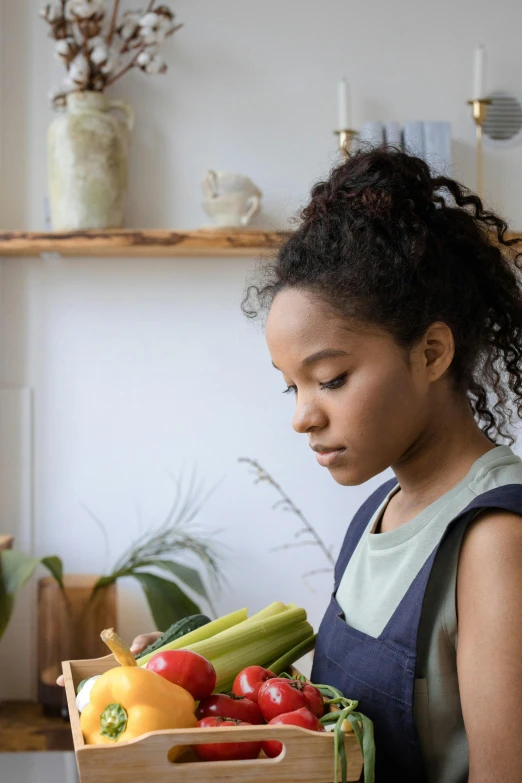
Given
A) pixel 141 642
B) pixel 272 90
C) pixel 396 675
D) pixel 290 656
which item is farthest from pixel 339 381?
pixel 272 90

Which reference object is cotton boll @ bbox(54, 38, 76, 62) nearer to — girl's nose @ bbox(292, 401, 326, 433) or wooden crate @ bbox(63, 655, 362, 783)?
girl's nose @ bbox(292, 401, 326, 433)

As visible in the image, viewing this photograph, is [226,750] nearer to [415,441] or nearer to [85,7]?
[415,441]

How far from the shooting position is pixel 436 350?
904 millimetres

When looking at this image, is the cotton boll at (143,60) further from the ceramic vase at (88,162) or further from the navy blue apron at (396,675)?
the navy blue apron at (396,675)

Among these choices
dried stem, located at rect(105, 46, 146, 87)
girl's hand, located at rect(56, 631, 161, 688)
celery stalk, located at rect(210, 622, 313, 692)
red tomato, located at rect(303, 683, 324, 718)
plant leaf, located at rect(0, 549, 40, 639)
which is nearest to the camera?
red tomato, located at rect(303, 683, 324, 718)

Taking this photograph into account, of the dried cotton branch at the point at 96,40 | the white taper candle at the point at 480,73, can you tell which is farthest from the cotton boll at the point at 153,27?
the white taper candle at the point at 480,73

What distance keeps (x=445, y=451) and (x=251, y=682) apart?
1.01 feet

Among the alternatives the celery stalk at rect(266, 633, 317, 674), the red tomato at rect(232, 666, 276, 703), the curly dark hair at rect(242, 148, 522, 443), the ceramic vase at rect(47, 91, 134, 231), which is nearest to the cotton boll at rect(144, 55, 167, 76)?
the ceramic vase at rect(47, 91, 134, 231)

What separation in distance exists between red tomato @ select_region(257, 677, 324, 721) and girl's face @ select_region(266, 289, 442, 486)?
0.67ft

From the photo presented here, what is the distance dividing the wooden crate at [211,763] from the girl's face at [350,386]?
27cm

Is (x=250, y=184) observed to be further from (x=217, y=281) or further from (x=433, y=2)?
(x=433, y=2)

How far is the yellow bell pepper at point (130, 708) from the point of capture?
71 cm

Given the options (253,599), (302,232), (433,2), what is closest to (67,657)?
(253,599)

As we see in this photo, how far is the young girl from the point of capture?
2.52ft
